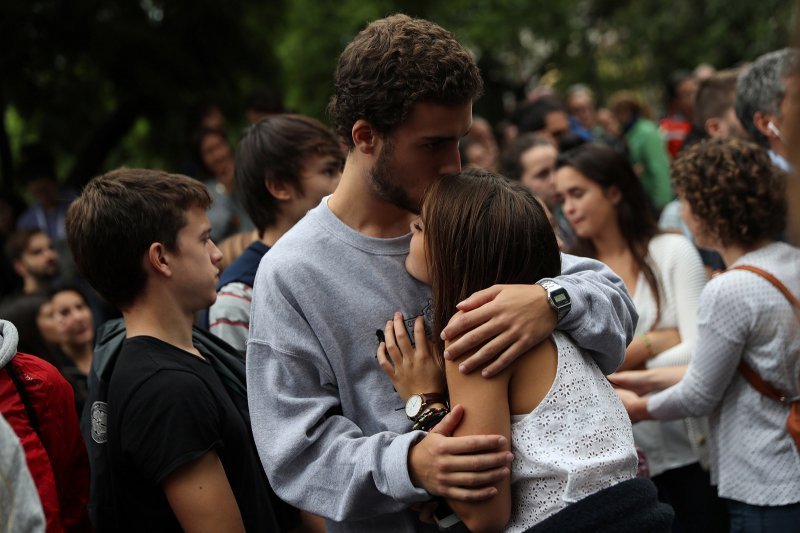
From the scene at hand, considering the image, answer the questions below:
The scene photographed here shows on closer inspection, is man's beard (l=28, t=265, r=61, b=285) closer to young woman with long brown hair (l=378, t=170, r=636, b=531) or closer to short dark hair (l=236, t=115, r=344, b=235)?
short dark hair (l=236, t=115, r=344, b=235)

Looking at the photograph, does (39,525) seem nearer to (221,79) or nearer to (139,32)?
(139,32)

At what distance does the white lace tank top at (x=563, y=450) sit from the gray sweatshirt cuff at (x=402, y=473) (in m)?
0.25

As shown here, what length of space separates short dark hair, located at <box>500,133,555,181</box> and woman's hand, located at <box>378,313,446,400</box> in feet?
12.5

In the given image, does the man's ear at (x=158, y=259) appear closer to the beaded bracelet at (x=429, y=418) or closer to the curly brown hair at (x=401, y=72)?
the curly brown hair at (x=401, y=72)

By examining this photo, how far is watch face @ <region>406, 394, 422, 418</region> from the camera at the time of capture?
245 cm

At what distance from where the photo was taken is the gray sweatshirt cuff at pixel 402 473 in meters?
2.32

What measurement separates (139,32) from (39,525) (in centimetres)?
878

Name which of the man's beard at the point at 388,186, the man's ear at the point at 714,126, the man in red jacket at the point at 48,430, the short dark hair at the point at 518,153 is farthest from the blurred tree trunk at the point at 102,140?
the man's beard at the point at 388,186

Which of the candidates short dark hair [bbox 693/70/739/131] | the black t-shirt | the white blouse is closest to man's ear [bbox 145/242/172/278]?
the black t-shirt

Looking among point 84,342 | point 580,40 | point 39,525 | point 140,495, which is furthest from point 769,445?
point 580,40

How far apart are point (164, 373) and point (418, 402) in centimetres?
90

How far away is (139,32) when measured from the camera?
33.4 ft

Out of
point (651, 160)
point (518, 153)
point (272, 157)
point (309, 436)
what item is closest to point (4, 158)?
point (518, 153)

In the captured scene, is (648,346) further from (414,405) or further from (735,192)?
(414,405)
